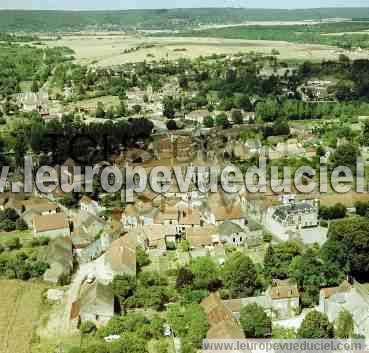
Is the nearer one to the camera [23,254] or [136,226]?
[23,254]

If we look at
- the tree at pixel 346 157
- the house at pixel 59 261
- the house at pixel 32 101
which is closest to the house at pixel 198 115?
the house at pixel 32 101

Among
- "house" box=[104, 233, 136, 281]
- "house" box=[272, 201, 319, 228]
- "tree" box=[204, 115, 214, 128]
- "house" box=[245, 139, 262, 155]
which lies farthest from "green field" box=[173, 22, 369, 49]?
"house" box=[104, 233, 136, 281]

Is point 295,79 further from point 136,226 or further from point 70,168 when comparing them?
point 136,226

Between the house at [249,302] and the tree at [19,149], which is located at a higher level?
the tree at [19,149]

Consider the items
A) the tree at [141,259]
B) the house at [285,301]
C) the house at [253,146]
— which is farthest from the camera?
the house at [253,146]

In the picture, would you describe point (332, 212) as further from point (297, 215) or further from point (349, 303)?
point (349, 303)

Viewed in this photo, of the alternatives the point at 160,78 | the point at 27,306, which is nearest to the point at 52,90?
the point at 160,78

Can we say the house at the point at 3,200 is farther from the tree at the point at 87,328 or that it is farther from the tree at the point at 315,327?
the tree at the point at 315,327

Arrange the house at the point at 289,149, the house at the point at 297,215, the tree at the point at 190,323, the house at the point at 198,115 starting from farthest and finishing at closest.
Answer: the house at the point at 198,115 → the house at the point at 289,149 → the house at the point at 297,215 → the tree at the point at 190,323
